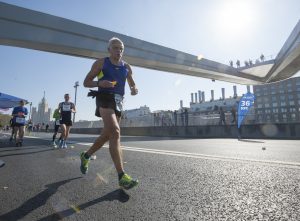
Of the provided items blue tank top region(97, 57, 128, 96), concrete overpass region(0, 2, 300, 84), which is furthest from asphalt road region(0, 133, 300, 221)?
concrete overpass region(0, 2, 300, 84)

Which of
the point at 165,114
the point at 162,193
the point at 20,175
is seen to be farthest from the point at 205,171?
the point at 165,114

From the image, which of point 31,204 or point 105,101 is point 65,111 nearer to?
point 105,101

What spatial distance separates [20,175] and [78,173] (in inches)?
32.3

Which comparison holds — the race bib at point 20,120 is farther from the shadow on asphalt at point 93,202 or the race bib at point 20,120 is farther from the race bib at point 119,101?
the shadow on asphalt at point 93,202

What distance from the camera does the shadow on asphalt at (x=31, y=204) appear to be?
1.83m

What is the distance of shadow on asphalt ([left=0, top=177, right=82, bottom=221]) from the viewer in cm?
183

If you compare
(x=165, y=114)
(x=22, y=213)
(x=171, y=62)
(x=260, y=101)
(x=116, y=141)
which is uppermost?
(x=260, y=101)

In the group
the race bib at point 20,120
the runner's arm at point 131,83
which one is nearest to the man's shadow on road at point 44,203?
the runner's arm at point 131,83

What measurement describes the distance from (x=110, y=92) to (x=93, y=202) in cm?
135

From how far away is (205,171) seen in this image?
131 inches

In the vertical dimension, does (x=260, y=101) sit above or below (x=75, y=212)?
above

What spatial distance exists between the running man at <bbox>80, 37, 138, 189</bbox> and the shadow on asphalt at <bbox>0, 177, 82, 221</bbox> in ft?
1.98

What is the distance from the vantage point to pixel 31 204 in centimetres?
211

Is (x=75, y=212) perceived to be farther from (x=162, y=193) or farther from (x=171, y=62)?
(x=171, y=62)
